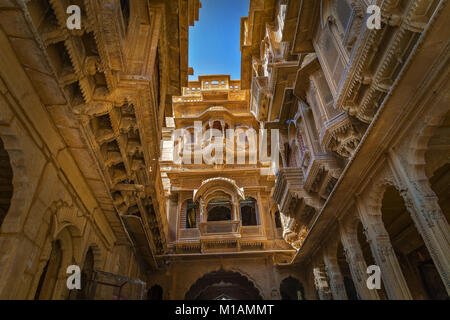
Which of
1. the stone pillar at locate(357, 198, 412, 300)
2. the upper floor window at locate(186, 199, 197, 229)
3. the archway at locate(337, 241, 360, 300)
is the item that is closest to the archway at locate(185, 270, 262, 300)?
the upper floor window at locate(186, 199, 197, 229)

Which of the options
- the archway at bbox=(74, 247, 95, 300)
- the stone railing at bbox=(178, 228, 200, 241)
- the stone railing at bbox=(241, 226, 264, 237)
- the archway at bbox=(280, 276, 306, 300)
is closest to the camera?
the archway at bbox=(74, 247, 95, 300)

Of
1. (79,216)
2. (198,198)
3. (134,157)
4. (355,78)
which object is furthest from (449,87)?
(198,198)

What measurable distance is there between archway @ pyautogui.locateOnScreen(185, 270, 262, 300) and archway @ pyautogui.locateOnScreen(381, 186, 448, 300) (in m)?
6.45

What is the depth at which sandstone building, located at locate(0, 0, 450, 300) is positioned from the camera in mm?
3947

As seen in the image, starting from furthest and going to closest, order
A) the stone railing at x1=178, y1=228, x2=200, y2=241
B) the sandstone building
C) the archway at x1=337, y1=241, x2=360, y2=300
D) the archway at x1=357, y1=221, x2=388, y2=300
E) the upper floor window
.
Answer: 1. the upper floor window
2. the stone railing at x1=178, y1=228, x2=200, y2=241
3. the archway at x1=337, y1=241, x2=360, y2=300
4. the archway at x1=357, y1=221, x2=388, y2=300
5. the sandstone building

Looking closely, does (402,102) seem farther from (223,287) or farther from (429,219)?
(223,287)

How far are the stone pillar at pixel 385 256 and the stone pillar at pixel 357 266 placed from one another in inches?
54.7

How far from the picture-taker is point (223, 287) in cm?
1834

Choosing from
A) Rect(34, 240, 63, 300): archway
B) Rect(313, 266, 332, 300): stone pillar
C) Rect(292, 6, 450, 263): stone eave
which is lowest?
Rect(34, 240, 63, 300): archway

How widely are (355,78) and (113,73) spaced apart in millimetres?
4708

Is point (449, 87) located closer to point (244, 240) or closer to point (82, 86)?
point (82, 86)

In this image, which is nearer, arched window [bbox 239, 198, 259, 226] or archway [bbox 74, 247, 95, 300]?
archway [bbox 74, 247, 95, 300]

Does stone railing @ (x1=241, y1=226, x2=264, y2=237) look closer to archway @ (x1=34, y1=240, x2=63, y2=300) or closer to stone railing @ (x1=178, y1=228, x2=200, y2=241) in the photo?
stone railing @ (x1=178, y1=228, x2=200, y2=241)
